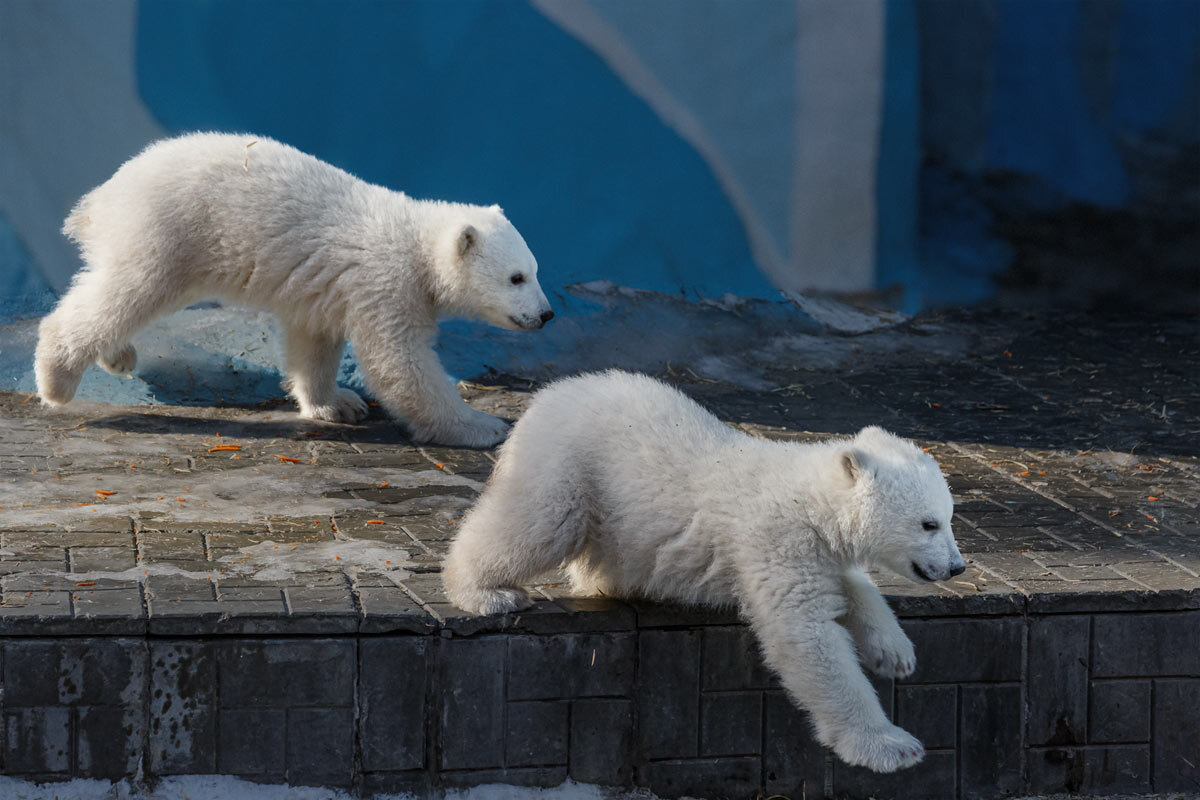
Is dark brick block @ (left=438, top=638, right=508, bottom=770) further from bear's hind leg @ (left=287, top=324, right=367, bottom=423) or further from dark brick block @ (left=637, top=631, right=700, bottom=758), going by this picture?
bear's hind leg @ (left=287, top=324, right=367, bottom=423)

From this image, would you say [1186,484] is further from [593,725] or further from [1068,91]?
[1068,91]

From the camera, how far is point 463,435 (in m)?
6.12

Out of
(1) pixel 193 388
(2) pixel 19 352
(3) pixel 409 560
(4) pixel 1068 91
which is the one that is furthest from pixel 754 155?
(3) pixel 409 560

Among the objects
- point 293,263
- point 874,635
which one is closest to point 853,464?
point 874,635

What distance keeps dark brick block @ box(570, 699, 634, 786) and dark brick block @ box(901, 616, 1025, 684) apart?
83 centimetres

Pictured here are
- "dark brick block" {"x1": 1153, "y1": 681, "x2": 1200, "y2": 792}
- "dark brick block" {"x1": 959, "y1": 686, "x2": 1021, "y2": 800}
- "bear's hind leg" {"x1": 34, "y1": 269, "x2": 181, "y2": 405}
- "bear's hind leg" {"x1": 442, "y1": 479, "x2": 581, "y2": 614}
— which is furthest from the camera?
"bear's hind leg" {"x1": 34, "y1": 269, "x2": 181, "y2": 405}

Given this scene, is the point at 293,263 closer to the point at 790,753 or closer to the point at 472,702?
the point at 472,702

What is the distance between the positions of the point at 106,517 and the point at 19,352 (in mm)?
2642

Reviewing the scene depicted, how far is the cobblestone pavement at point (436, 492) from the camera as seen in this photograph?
3727mm

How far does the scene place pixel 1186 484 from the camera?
18.1ft

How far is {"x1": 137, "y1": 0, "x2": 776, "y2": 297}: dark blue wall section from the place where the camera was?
280 inches

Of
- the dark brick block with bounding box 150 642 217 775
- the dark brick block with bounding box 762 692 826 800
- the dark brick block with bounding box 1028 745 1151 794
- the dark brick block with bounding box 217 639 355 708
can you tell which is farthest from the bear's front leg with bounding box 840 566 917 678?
the dark brick block with bounding box 150 642 217 775

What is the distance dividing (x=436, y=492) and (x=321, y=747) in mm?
1719

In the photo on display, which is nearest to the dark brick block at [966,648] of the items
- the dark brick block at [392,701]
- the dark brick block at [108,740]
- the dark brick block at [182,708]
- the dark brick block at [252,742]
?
the dark brick block at [392,701]
